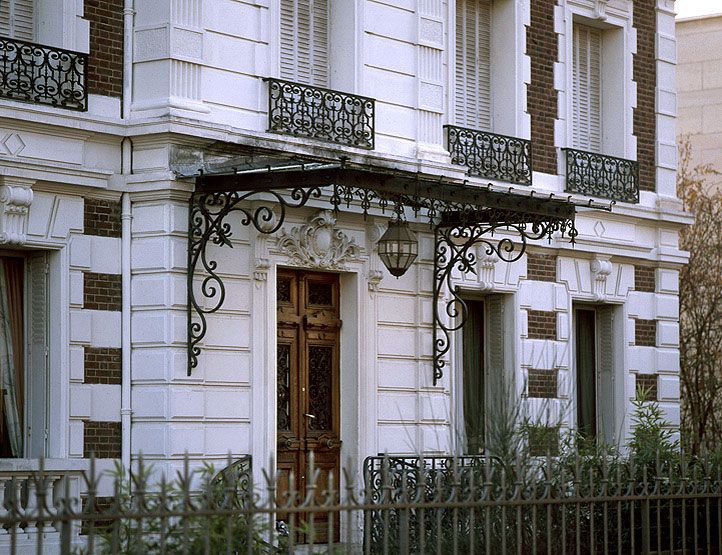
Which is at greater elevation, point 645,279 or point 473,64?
point 473,64

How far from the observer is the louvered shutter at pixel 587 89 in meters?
19.5

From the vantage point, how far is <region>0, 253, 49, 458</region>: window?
13.2 meters

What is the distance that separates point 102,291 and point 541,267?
6.60 meters

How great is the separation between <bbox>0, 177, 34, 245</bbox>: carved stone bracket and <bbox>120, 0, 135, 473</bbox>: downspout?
105 centimetres

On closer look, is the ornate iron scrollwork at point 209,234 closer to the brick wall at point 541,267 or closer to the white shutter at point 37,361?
the white shutter at point 37,361

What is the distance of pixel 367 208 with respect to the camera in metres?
14.1

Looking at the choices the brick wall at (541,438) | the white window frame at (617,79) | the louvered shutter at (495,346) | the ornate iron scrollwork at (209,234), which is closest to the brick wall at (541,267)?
the louvered shutter at (495,346)

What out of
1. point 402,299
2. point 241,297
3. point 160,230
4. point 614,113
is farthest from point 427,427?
point 614,113

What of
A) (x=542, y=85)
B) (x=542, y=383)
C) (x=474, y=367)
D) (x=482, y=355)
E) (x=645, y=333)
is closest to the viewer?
(x=474, y=367)

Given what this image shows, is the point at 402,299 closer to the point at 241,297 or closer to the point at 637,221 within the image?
the point at 241,297

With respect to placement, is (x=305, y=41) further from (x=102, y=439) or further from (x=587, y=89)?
(x=587, y=89)

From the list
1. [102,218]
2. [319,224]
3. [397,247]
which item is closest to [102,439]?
[102,218]

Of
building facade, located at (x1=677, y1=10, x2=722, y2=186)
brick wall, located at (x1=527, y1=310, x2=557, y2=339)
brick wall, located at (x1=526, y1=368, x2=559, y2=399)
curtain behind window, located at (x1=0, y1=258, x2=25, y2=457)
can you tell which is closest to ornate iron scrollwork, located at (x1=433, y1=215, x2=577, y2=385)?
brick wall, located at (x1=527, y1=310, x2=557, y2=339)

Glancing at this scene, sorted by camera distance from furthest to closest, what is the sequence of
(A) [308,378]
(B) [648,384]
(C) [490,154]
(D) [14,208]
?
1. (B) [648,384]
2. (C) [490,154]
3. (A) [308,378]
4. (D) [14,208]
